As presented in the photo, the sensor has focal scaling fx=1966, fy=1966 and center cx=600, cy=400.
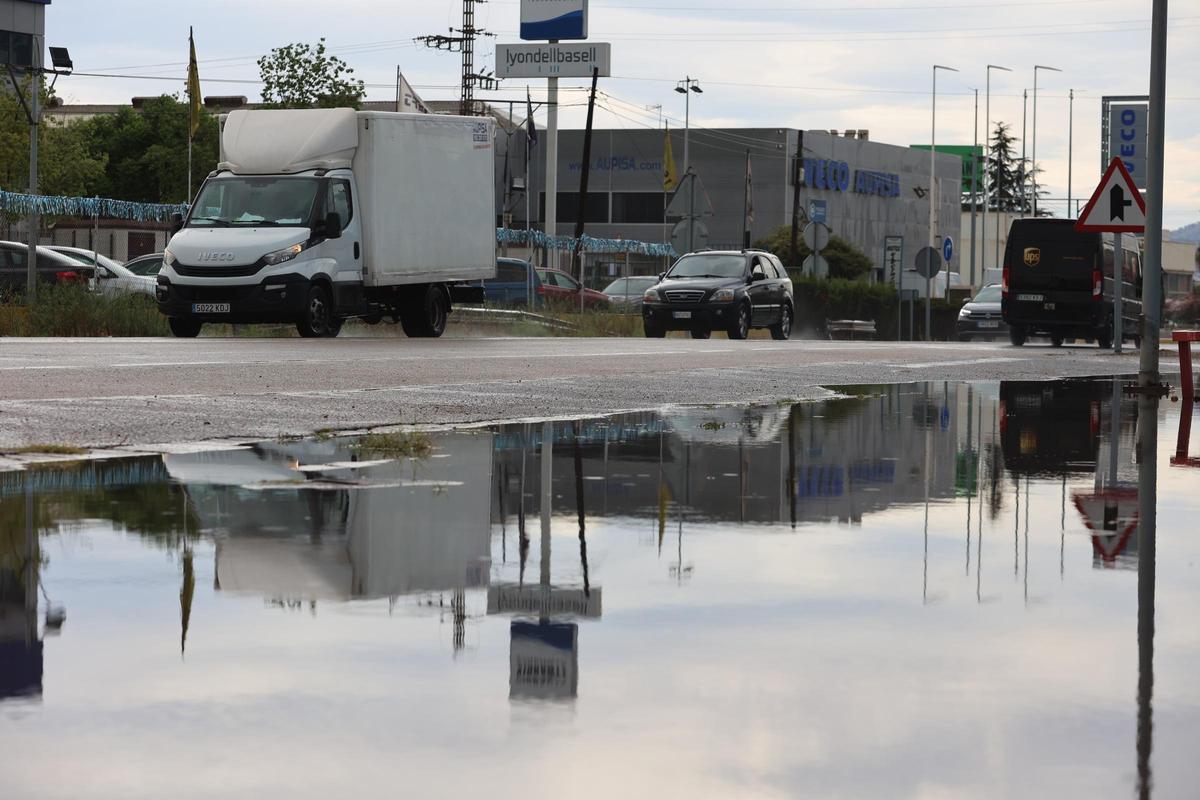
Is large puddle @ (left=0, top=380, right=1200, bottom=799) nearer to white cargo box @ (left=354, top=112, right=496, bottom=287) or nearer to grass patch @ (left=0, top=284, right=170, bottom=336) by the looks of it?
white cargo box @ (left=354, top=112, right=496, bottom=287)

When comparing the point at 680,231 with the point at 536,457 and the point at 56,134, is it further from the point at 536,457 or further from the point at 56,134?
the point at 56,134

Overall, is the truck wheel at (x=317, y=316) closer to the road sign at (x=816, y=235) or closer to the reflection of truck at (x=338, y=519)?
the reflection of truck at (x=338, y=519)

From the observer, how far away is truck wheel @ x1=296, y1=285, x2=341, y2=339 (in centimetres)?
2589

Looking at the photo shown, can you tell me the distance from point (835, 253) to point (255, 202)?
65298mm

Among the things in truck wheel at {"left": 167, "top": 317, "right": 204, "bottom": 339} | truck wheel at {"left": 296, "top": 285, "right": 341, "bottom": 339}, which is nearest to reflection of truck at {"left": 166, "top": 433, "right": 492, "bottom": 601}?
truck wheel at {"left": 296, "top": 285, "right": 341, "bottom": 339}

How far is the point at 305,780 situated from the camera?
347 cm

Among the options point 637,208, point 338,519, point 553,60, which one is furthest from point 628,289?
point 338,519

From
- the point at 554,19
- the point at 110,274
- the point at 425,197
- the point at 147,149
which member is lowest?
the point at 110,274

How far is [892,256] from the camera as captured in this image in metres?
56.7

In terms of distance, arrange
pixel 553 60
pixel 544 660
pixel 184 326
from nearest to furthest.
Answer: pixel 544 660 → pixel 184 326 → pixel 553 60

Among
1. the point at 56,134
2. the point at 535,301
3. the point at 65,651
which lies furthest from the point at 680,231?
the point at 56,134

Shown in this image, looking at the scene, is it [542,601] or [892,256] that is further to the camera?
[892,256]

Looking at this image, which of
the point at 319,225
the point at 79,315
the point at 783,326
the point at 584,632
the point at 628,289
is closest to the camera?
the point at 584,632

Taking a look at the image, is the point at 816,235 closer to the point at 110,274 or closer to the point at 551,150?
the point at 110,274
